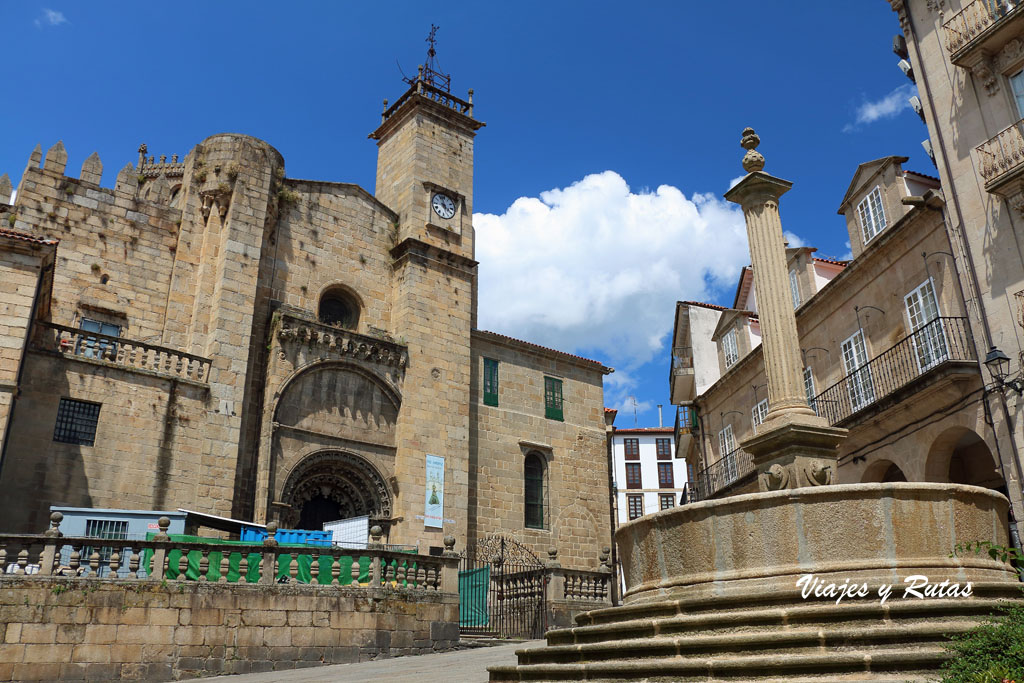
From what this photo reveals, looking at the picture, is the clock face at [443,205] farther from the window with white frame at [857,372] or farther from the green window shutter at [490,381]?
the window with white frame at [857,372]

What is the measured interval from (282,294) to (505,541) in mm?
9857

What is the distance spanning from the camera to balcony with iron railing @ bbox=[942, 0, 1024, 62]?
47.2 feet

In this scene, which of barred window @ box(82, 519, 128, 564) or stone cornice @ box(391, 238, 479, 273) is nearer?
barred window @ box(82, 519, 128, 564)

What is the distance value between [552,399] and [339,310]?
26.2 ft

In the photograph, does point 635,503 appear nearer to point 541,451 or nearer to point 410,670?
point 541,451

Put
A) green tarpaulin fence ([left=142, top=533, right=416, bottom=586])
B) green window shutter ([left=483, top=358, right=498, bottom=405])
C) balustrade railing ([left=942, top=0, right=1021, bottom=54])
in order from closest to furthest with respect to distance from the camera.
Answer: green tarpaulin fence ([left=142, top=533, right=416, bottom=586])
balustrade railing ([left=942, top=0, right=1021, bottom=54])
green window shutter ([left=483, top=358, right=498, bottom=405])

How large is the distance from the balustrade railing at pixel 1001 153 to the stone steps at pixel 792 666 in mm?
11308

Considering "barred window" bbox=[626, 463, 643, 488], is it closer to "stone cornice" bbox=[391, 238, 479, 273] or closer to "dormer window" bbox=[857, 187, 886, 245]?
"stone cornice" bbox=[391, 238, 479, 273]

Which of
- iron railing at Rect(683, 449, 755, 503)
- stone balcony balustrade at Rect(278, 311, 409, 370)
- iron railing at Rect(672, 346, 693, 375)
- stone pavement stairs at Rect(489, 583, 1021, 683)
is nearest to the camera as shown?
stone pavement stairs at Rect(489, 583, 1021, 683)

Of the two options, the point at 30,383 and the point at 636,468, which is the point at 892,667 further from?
the point at 636,468

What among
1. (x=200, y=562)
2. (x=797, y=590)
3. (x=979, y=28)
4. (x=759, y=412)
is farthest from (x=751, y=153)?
(x=759, y=412)

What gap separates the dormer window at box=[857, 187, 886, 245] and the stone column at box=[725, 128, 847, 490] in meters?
8.78

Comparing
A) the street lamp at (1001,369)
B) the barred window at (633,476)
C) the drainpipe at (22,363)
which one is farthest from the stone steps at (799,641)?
the barred window at (633,476)

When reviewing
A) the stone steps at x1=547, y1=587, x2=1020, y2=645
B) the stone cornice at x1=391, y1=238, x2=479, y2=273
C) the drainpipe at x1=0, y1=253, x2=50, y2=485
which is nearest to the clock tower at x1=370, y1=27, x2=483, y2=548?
the stone cornice at x1=391, y1=238, x2=479, y2=273
